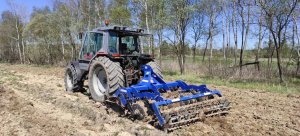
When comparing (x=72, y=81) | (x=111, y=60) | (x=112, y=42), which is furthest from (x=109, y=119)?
(x=72, y=81)

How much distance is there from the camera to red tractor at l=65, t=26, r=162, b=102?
6.35 metres

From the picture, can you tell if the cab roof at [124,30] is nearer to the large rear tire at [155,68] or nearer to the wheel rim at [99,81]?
the large rear tire at [155,68]

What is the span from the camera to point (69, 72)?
29.1ft

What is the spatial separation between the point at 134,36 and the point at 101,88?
1676mm

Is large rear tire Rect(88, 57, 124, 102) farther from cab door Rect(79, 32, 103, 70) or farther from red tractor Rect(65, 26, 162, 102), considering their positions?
cab door Rect(79, 32, 103, 70)

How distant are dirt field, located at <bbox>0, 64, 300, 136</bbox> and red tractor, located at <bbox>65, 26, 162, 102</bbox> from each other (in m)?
0.55

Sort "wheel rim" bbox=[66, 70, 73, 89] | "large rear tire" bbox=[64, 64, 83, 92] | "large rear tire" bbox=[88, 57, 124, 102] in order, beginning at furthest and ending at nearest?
"wheel rim" bbox=[66, 70, 73, 89], "large rear tire" bbox=[64, 64, 83, 92], "large rear tire" bbox=[88, 57, 124, 102]

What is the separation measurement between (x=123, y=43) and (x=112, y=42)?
45 centimetres

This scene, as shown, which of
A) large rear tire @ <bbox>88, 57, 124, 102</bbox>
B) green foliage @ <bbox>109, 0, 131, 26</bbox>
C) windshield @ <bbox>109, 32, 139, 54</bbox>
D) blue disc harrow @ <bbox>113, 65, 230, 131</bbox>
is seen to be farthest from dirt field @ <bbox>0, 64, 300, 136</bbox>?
green foliage @ <bbox>109, 0, 131, 26</bbox>

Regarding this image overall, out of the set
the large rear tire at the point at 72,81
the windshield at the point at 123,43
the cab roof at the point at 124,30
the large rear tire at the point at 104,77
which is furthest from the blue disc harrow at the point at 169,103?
the large rear tire at the point at 72,81

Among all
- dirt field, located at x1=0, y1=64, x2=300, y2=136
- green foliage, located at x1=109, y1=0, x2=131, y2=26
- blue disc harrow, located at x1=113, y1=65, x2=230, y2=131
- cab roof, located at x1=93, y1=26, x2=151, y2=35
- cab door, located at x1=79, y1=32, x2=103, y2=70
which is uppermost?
green foliage, located at x1=109, y1=0, x2=131, y2=26

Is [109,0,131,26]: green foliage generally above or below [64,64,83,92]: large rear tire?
above

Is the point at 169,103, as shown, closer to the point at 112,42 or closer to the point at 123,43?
the point at 112,42

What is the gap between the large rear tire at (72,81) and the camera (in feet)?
27.0
